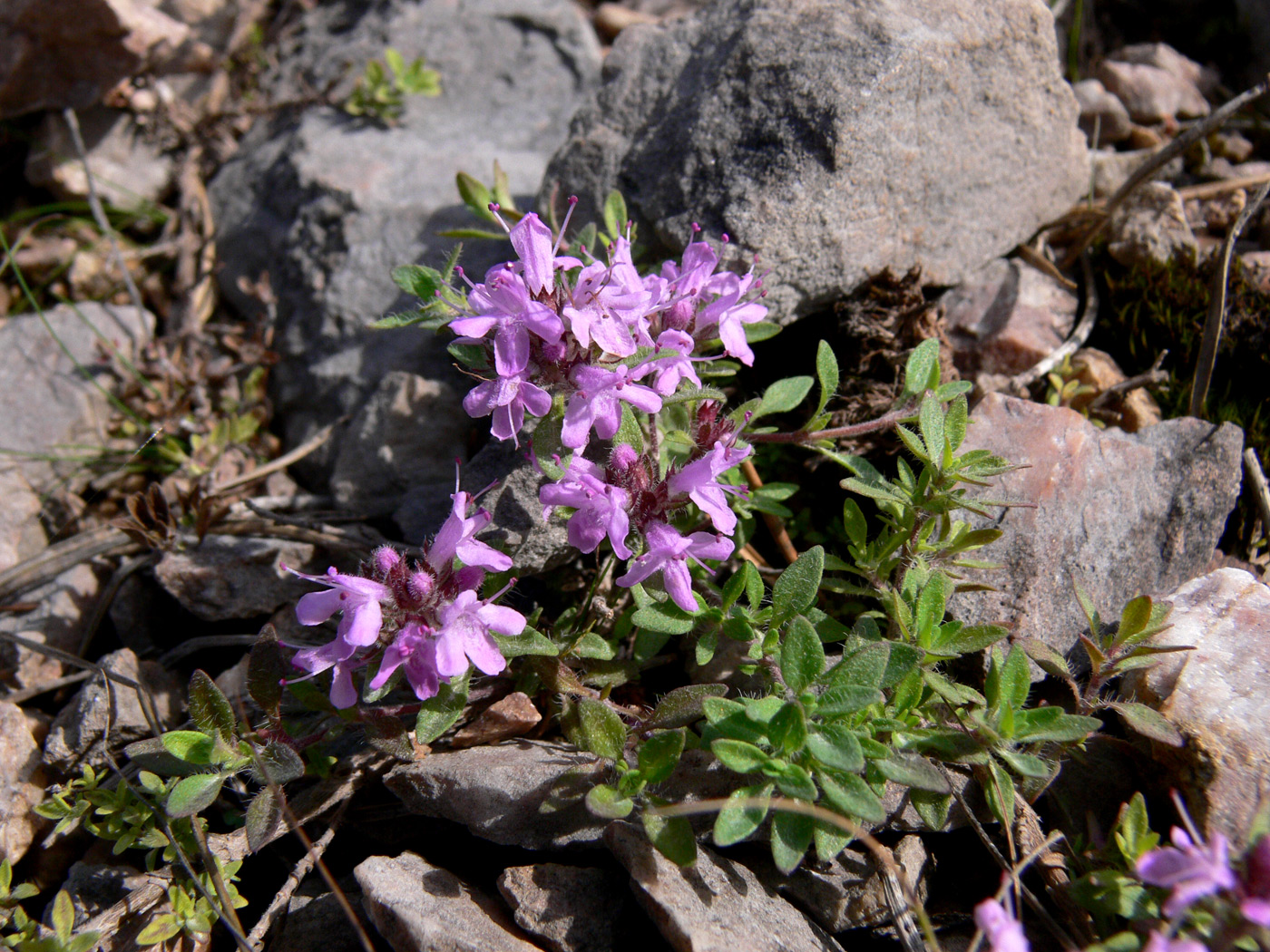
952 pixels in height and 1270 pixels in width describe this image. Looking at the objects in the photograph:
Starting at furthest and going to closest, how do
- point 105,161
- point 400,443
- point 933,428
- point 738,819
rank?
point 105,161 → point 400,443 → point 933,428 → point 738,819

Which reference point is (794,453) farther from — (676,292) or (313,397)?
(313,397)

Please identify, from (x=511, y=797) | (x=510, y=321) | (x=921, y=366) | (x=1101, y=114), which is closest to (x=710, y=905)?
(x=511, y=797)

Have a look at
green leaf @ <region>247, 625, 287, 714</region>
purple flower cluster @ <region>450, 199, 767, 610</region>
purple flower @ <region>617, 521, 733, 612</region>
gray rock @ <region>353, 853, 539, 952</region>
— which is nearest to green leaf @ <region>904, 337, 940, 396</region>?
purple flower cluster @ <region>450, 199, 767, 610</region>

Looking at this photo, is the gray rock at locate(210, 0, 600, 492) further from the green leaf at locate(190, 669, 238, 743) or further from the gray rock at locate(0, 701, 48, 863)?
the gray rock at locate(0, 701, 48, 863)

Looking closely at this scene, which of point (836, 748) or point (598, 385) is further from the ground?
point (598, 385)

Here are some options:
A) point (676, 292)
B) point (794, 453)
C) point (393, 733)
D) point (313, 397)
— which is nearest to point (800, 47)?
point (676, 292)

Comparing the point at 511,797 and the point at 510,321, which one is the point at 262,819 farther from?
the point at 510,321

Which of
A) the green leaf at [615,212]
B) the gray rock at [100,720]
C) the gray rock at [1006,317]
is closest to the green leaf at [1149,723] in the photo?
the gray rock at [1006,317]
